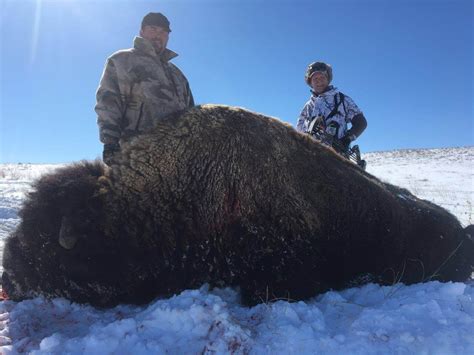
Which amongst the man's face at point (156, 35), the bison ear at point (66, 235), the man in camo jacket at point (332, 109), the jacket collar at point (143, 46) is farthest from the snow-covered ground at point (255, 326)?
the man in camo jacket at point (332, 109)

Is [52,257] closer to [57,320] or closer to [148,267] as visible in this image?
[57,320]

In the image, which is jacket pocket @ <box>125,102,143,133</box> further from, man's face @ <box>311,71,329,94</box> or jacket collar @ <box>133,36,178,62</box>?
man's face @ <box>311,71,329,94</box>

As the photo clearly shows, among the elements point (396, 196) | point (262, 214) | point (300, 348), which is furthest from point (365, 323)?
point (396, 196)

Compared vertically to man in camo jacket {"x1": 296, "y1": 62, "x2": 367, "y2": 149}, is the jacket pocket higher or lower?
lower

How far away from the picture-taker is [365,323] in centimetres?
223

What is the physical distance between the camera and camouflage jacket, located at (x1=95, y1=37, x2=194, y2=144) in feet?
12.3

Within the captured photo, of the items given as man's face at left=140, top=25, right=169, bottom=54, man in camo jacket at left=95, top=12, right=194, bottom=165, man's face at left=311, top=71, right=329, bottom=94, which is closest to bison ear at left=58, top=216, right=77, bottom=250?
man in camo jacket at left=95, top=12, right=194, bottom=165

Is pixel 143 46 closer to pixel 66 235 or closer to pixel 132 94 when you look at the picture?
pixel 132 94

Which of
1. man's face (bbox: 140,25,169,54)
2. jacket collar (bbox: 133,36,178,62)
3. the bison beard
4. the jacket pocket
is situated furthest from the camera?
man's face (bbox: 140,25,169,54)

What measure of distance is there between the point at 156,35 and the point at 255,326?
10.5 feet

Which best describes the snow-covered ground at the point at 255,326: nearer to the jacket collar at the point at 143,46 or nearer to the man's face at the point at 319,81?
the jacket collar at the point at 143,46

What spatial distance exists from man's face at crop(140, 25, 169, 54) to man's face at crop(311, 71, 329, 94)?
8.07ft

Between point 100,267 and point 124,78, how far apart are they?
189cm

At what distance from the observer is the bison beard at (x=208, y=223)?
2910 mm
